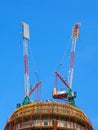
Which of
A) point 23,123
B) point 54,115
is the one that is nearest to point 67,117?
point 54,115

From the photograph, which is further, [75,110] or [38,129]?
[75,110]

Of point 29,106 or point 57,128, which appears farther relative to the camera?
point 29,106

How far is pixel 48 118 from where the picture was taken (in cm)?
12675

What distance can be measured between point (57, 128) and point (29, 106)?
12418 millimetres

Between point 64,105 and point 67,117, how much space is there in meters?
4.17

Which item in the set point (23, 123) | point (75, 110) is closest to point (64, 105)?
point (75, 110)

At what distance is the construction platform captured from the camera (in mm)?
125750

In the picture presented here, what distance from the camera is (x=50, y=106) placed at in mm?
129125

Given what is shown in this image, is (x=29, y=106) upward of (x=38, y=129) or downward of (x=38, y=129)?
upward

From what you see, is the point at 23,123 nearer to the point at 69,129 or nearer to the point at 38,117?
the point at 38,117

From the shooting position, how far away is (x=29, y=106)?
132125 millimetres

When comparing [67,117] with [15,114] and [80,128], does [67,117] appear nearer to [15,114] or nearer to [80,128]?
[80,128]

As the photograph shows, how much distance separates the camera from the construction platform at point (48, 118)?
125750 mm

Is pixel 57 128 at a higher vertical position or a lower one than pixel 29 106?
lower
